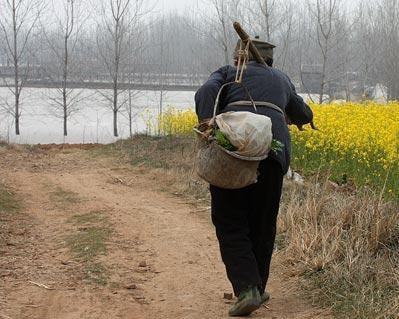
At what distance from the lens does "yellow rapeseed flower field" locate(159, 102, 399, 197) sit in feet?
22.4

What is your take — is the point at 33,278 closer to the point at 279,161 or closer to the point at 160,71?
the point at 279,161

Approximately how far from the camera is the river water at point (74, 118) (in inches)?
744

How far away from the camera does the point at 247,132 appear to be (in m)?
3.32

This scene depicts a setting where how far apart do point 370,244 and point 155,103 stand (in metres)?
18.2

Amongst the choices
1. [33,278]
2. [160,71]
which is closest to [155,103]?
[160,71]

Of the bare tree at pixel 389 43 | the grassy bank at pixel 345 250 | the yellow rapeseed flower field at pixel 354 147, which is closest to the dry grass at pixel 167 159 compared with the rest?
the yellow rapeseed flower field at pixel 354 147

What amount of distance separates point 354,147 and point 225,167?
5004mm

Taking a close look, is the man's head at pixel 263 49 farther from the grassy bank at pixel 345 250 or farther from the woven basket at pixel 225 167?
the grassy bank at pixel 345 250

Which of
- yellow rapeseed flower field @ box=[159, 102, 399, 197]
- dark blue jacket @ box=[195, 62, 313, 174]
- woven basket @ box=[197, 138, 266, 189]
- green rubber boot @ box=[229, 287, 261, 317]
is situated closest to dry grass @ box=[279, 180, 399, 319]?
green rubber boot @ box=[229, 287, 261, 317]

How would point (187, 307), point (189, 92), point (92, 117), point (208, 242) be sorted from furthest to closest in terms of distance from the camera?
1. point (189, 92)
2. point (92, 117)
3. point (208, 242)
4. point (187, 307)

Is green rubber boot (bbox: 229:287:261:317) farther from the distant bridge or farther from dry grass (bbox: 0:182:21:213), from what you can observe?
the distant bridge

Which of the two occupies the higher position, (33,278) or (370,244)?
(370,244)

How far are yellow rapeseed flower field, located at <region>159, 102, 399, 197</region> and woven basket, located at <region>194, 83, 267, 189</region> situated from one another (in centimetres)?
299

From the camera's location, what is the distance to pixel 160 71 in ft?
75.9
